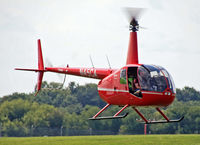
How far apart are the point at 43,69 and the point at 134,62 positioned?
10274mm

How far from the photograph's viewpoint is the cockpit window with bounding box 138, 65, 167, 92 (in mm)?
28702

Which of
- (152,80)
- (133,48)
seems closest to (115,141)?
(133,48)

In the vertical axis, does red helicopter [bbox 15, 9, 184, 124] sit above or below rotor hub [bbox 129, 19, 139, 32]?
below

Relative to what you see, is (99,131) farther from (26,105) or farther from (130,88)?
(130,88)

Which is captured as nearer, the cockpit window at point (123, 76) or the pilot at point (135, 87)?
the pilot at point (135, 87)

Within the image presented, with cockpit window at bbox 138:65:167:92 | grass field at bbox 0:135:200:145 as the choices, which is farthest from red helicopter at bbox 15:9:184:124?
grass field at bbox 0:135:200:145

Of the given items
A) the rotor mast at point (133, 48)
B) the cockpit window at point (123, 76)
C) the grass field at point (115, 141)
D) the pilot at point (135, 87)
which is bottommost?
the grass field at point (115, 141)

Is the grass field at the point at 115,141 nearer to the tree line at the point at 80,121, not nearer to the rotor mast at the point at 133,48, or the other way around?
the rotor mast at the point at 133,48

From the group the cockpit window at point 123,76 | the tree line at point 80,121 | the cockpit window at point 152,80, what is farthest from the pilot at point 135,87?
the tree line at point 80,121

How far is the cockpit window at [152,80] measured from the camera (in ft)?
94.2

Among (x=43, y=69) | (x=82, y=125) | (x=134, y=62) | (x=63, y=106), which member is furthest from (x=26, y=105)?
(x=134, y=62)

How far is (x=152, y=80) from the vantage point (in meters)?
28.7

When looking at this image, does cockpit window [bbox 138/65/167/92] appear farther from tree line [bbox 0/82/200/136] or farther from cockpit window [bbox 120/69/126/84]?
tree line [bbox 0/82/200/136]

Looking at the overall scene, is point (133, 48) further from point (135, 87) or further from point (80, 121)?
point (80, 121)
